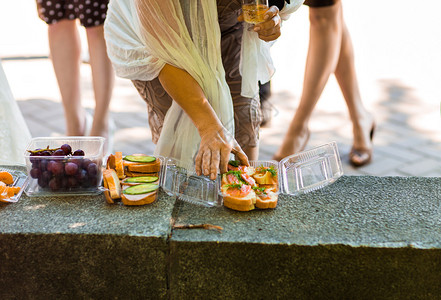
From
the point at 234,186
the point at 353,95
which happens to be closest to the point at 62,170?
the point at 234,186

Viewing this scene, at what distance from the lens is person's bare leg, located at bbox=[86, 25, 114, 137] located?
291 cm

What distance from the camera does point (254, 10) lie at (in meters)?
1.74

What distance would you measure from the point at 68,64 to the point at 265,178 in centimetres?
167

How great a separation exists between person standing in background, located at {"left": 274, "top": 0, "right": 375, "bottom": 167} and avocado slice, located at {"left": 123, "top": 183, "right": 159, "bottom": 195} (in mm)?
1566

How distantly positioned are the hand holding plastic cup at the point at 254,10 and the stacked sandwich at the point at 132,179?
539 mm

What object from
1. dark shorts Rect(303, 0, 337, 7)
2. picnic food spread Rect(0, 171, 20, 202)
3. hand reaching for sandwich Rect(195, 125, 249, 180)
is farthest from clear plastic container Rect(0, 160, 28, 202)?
dark shorts Rect(303, 0, 337, 7)

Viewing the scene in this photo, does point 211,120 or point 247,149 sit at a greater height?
point 211,120

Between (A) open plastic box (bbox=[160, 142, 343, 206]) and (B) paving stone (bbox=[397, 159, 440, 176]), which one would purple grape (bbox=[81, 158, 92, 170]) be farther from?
(B) paving stone (bbox=[397, 159, 440, 176])

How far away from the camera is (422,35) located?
4.95m

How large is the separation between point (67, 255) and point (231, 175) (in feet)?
1.71

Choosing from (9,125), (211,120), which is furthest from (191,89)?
(9,125)

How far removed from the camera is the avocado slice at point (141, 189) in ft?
5.17

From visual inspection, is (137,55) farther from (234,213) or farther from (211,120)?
(234,213)

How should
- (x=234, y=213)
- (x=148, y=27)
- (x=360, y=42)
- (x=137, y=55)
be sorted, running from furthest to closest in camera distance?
1. (x=360, y=42)
2. (x=137, y=55)
3. (x=148, y=27)
4. (x=234, y=213)
